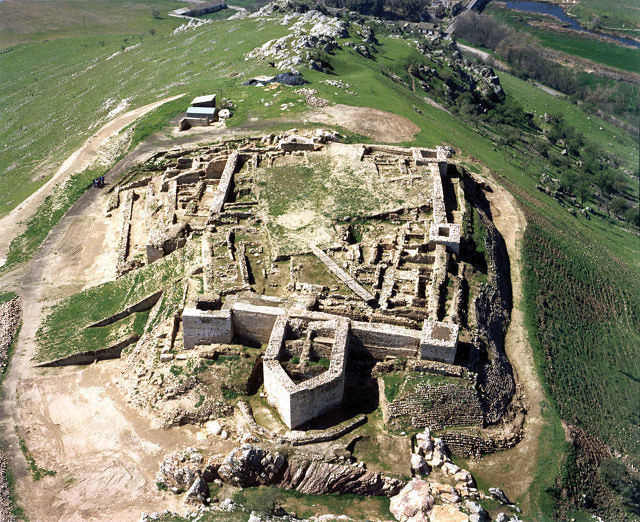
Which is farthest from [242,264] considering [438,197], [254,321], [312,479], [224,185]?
[438,197]

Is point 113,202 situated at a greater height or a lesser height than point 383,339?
greater

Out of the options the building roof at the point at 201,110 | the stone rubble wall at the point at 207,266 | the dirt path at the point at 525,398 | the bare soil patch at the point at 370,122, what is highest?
the building roof at the point at 201,110

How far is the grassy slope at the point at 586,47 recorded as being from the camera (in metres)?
150

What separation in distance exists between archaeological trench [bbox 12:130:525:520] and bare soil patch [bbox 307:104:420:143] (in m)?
13.7

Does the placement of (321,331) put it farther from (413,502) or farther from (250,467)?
(413,502)

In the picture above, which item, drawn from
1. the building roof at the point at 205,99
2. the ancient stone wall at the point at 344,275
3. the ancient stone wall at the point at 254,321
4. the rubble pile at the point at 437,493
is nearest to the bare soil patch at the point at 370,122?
the building roof at the point at 205,99

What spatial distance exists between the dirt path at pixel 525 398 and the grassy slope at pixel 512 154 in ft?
2.74

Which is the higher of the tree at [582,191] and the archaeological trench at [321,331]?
the archaeological trench at [321,331]

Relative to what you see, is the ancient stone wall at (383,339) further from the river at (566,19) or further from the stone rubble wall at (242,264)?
the river at (566,19)

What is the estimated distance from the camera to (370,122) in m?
65.7

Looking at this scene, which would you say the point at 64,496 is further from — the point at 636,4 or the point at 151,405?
the point at 636,4

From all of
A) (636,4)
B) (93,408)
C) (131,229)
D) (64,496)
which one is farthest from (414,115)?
(636,4)

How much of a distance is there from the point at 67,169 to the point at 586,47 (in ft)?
477

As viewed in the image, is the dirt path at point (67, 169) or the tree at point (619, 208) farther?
the tree at point (619, 208)
